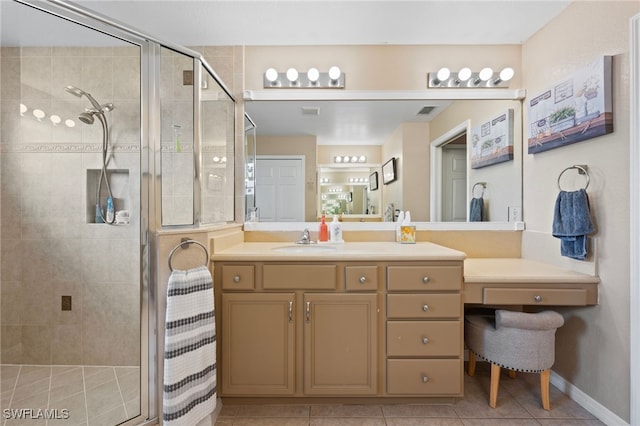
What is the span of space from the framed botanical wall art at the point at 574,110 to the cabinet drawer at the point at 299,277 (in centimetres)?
160

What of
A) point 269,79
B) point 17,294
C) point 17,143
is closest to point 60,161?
point 17,143

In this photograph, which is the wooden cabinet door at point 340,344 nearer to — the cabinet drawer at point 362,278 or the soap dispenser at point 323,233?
the cabinet drawer at point 362,278

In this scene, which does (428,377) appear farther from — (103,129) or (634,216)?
(103,129)

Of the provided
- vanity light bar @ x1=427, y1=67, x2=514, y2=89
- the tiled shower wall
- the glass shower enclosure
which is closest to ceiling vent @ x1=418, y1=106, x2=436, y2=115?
vanity light bar @ x1=427, y1=67, x2=514, y2=89

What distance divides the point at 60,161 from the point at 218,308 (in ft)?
5.54

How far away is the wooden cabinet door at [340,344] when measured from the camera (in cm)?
163

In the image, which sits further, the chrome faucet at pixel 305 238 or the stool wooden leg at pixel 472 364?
the chrome faucet at pixel 305 238

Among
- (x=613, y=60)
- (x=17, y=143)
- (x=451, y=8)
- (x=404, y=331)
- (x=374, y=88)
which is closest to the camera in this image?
(x=613, y=60)

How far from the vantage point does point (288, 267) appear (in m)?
1.63

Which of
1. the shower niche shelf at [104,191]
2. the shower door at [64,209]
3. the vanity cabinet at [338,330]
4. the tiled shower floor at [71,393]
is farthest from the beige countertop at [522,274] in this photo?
the shower niche shelf at [104,191]

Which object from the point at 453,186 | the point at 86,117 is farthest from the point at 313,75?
the point at 86,117

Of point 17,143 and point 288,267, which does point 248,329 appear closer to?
point 288,267

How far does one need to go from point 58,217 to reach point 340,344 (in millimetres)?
2209

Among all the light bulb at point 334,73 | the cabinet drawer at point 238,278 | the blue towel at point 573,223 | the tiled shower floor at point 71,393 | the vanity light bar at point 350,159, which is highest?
the light bulb at point 334,73
